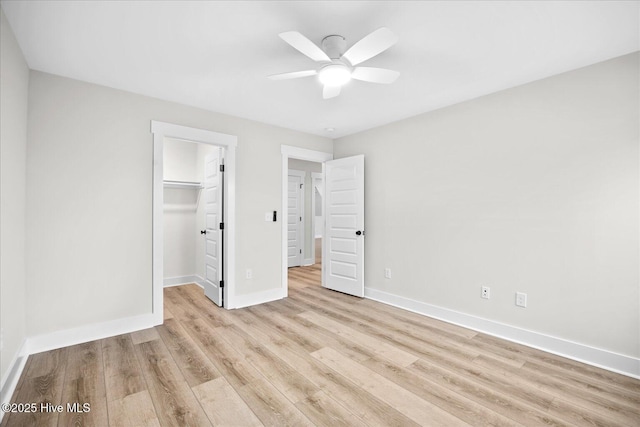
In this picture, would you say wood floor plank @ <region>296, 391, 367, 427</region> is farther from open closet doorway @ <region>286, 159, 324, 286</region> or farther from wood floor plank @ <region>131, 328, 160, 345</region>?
open closet doorway @ <region>286, 159, 324, 286</region>

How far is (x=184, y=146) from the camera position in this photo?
4984 mm

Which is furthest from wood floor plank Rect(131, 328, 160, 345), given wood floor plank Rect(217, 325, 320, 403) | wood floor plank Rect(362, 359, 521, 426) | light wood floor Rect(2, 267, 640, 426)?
wood floor plank Rect(362, 359, 521, 426)

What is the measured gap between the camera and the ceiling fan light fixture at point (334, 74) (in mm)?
2145

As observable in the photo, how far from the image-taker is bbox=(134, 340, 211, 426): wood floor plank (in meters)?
1.74

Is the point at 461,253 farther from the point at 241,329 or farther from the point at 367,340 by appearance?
the point at 241,329

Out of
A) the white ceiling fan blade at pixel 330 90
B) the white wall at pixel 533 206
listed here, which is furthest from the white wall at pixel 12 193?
the white wall at pixel 533 206

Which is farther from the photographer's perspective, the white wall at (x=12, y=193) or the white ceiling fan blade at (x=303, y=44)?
the white wall at (x=12, y=193)

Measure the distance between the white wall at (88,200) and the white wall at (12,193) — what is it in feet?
0.34

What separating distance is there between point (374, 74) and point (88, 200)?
2.81 meters

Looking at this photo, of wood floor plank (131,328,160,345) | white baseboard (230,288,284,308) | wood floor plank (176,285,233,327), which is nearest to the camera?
wood floor plank (131,328,160,345)

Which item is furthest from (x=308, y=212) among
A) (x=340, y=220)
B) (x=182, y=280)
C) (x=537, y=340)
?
(x=537, y=340)

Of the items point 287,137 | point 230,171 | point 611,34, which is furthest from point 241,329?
point 611,34

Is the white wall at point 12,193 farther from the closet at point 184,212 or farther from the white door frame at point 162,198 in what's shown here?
the closet at point 184,212

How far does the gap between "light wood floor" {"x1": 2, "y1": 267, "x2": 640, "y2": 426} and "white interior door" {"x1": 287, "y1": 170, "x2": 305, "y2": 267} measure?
3.47 meters
